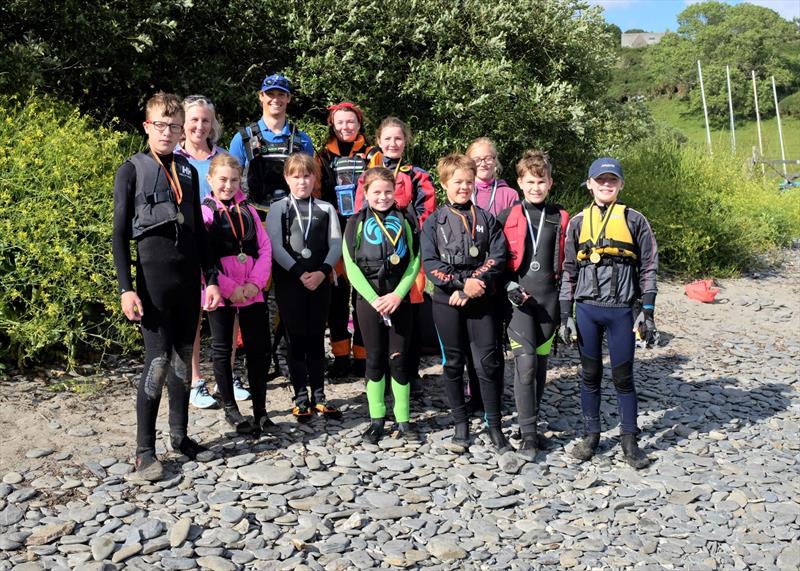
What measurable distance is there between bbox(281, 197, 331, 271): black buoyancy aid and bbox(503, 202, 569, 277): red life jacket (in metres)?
1.22

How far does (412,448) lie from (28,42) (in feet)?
18.3

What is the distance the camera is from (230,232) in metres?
4.93

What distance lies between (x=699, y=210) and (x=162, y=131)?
906cm

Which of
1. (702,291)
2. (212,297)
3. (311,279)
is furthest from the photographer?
(702,291)

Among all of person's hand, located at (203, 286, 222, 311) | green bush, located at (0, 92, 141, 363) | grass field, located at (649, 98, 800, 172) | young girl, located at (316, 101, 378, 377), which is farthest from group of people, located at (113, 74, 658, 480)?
grass field, located at (649, 98, 800, 172)

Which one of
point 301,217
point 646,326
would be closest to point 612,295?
point 646,326

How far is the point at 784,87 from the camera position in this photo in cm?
5188

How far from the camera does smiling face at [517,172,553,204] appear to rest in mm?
5012

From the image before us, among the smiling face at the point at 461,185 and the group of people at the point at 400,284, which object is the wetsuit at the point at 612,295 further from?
the smiling face at the point at 461,185

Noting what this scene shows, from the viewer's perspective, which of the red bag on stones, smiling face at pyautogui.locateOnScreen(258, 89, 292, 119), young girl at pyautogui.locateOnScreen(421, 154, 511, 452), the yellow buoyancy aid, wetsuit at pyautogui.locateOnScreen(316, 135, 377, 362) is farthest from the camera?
the red bag on stones

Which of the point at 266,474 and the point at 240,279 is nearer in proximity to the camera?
the point at 266,474

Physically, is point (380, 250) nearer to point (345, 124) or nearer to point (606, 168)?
point (345, 124)

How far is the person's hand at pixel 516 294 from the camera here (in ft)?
15.8

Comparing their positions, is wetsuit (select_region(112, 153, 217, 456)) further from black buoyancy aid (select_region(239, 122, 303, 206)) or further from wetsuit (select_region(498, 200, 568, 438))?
wetsuit (select_region(498, 200, 568, 438))
